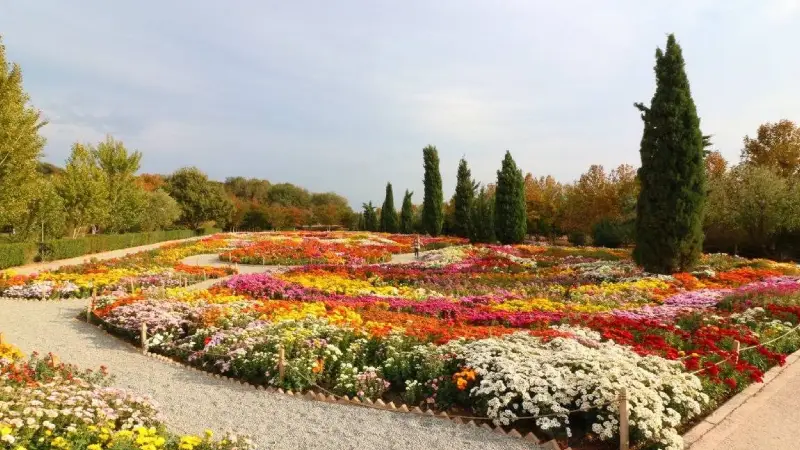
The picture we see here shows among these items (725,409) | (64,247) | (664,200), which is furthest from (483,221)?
(725,409)

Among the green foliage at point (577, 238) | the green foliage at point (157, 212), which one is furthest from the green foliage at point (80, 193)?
the green foliage at point (577, 238)

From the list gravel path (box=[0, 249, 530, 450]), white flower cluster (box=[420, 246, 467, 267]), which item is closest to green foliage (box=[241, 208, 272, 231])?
white flower cluster (box=[420, 246, 467, 267])

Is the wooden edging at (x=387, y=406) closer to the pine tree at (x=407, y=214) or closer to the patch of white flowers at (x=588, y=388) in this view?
the patch of white flowers at (x=588, y=388)

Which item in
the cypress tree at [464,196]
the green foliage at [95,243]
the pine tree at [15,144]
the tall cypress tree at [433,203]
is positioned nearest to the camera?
the pine tree at [15,144]

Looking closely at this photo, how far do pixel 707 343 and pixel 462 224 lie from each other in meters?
35.1

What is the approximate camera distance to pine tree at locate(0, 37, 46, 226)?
20.6 metres

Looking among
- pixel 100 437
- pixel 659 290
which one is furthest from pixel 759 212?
pixel 100 437

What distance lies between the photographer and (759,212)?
26844 millimetres

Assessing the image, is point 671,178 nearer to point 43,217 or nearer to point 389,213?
point 43,217

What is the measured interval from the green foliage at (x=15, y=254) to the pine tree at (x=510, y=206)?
2689cm

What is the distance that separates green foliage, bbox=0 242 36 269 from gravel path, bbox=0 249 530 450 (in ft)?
54.7

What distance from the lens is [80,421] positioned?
16.6ft

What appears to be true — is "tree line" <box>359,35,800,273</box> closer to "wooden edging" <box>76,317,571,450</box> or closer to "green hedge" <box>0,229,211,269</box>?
"wooden edging" <box>76,317,571,450</box>

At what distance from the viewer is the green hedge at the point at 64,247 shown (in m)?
23.1
